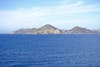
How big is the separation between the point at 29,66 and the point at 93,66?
43.8ft

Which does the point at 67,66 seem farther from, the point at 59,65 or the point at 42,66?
the point at 42,66

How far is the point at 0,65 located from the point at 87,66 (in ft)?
61.0

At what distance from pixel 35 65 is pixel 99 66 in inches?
533

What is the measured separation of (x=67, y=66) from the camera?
Answer: 43688mm

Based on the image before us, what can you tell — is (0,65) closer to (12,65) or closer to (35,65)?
(12,65)

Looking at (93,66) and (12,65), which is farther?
(12,65)

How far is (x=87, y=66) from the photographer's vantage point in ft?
142

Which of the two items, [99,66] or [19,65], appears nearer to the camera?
[99,66]

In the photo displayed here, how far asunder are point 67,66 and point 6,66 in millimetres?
12921

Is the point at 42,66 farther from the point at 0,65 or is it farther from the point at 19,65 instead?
the point at 0,65

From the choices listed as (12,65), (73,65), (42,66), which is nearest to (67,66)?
(73,65)

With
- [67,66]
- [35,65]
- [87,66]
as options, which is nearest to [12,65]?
[35,65]

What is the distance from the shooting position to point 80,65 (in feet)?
147

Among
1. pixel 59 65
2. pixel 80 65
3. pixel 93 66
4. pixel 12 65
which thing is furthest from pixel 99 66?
pixel 12 65
